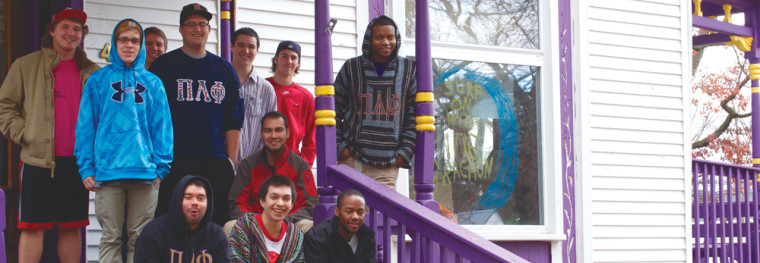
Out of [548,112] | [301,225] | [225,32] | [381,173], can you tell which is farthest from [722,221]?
[301,225]

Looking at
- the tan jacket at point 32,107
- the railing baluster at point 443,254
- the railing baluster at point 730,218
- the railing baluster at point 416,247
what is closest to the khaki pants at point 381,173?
the railing baluster at point 416,247

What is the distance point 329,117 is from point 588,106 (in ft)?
13.0

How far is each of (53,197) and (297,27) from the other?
260cm

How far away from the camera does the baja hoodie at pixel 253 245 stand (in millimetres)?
4121

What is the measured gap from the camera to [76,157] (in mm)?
4449

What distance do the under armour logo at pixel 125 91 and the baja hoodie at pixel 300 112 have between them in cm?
123

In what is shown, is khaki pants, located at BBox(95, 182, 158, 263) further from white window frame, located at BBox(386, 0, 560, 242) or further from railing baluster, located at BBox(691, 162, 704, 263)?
railing baluster, located at BBox(691, 162, 704, 263)

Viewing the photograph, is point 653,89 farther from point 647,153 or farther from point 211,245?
point 211,245

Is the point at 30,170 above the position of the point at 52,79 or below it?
below

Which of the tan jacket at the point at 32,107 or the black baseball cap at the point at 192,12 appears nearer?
the tan jacket at the point at 32,107

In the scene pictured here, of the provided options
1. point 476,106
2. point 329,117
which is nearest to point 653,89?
point 476,106

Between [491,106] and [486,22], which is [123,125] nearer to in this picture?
[491,106]

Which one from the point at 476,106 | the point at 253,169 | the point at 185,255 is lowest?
the point at 185,255

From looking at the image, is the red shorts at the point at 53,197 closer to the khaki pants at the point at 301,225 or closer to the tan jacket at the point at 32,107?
the tan jacket at the point at 32,107
